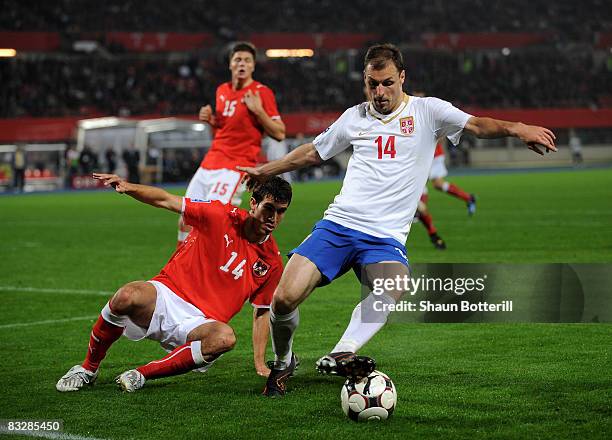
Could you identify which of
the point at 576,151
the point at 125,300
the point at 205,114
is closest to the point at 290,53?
the point at 576,151

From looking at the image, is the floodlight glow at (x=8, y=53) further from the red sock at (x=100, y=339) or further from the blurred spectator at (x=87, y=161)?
the red sock at (x=100, y=339)

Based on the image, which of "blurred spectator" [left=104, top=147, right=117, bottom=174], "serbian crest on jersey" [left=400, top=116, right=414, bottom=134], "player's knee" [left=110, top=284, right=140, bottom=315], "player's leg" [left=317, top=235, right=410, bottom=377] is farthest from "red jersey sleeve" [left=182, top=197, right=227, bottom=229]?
"blurred spectator" [left=104, top=147, right=117, bottom=174]

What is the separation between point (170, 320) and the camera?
19.9 ft

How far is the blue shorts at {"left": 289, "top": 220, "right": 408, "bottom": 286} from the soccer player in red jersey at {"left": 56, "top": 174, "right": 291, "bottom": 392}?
0.33m

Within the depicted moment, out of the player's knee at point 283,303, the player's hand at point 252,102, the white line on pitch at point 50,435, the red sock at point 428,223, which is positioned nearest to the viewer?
the white line on pitch at point 50,435

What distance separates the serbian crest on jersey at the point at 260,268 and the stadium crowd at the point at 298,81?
130ft

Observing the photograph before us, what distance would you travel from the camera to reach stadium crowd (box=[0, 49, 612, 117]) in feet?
153

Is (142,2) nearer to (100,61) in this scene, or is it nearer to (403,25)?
(100,61)

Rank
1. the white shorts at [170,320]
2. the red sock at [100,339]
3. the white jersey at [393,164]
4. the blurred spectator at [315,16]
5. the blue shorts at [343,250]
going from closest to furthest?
the blue shorts at [343,250] < the white jersey at [393,164] < the white shorts at [170,320] < the red sock at [100,339] < the blurred spectator at [315,16]

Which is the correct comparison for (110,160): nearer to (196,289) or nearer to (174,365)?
(196,289)

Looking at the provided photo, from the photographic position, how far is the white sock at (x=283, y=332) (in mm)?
5871

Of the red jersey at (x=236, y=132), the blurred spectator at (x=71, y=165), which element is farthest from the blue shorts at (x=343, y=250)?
the blurred spectator at (x=71, y=165)

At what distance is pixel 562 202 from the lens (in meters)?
23.2

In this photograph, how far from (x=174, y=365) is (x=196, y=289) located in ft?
1.69
